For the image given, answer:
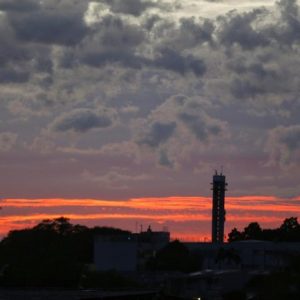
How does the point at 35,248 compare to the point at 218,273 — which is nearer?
the point at 218,273

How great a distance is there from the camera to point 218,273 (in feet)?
497

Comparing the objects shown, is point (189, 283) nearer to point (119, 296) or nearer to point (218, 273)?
point (218, 273)

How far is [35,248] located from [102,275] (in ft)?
93.3

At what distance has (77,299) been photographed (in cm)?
10156

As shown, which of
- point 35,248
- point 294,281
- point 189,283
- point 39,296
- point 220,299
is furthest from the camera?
point 35,248

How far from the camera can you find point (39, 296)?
111312 millimetres

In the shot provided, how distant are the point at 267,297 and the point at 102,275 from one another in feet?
306

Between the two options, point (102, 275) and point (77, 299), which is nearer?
point (77, 299)

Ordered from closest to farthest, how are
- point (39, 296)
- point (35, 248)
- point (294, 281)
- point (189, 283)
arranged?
point (294, 281)
point (39, 296)
point (189, 283)
point (35, 248)

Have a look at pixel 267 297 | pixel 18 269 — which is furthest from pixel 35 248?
pixel 267 297

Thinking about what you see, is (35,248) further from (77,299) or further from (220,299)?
(77,299)

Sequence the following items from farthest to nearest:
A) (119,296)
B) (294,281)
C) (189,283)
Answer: (189,283) < (119,296) < (294,281)

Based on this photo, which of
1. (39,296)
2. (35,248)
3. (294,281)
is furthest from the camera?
(35,248)

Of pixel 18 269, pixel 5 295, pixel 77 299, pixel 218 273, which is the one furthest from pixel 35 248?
pixel 77 299
